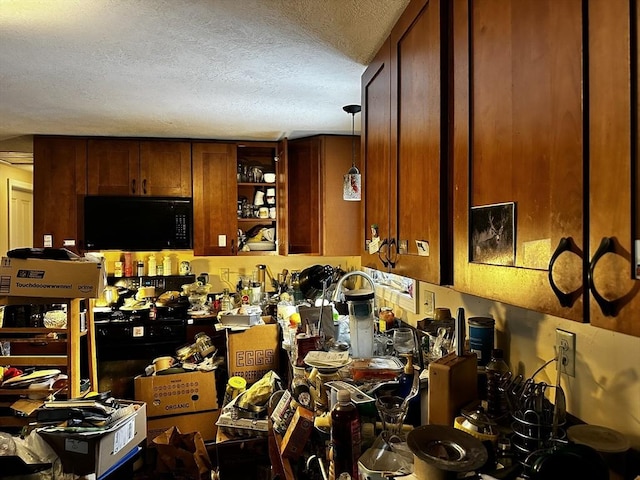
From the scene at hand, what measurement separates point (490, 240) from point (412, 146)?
0.53 meters

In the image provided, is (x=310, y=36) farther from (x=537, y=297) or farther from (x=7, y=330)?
(x=7, y=330)

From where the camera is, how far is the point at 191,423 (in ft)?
9.12

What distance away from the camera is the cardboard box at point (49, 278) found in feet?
7.25

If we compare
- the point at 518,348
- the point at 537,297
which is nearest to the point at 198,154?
the point at 518,348

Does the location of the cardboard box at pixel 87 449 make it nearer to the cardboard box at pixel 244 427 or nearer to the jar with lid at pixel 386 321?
the cardboard box at pixel 244 427

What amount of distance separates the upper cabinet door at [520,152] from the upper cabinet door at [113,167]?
129 inches

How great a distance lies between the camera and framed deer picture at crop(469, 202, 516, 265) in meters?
0.82

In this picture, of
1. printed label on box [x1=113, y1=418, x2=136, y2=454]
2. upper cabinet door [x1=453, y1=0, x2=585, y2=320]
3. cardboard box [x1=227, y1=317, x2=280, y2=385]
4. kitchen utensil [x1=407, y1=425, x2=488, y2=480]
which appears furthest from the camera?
cardboard box [x1=227, y1=317, x2=280, y2=385]

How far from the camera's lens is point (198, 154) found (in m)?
3.78

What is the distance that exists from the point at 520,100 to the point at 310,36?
119 centimetres

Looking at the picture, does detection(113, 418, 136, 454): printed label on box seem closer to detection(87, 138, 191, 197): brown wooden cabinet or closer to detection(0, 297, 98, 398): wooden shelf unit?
detection(0, 297, 98, 398): wooden shelf unit

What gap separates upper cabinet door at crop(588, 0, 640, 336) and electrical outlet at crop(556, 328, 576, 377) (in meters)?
0.55

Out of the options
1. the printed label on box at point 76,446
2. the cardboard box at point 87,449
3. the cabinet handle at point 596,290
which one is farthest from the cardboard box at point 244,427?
the cabinet handle at point 596,290

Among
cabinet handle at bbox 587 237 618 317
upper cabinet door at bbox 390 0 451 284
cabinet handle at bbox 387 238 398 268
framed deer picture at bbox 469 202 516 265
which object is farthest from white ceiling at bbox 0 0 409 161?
cabinet handle at bbox 587 237 618 317
